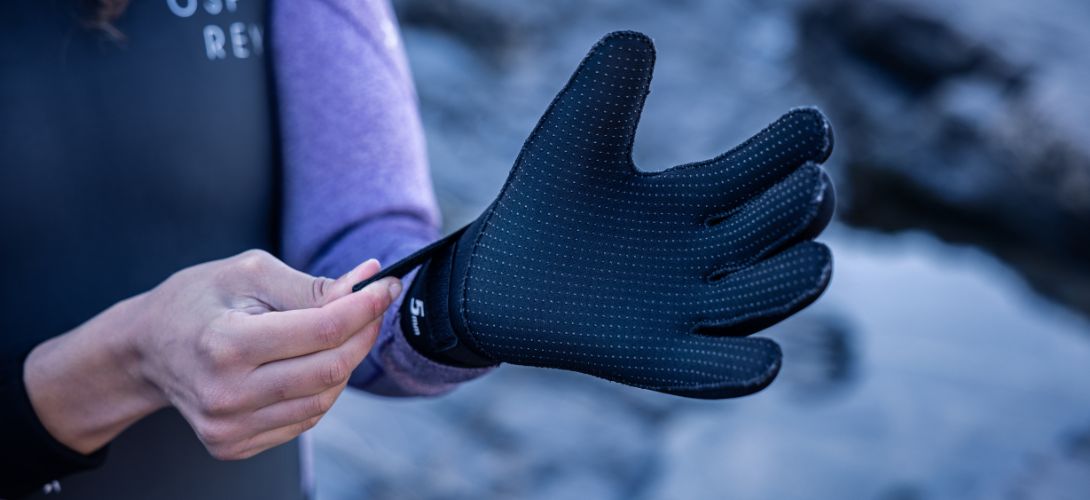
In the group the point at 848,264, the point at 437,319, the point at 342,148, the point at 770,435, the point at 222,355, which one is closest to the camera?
the point at 222,355

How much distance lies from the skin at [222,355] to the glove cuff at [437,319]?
0.19 ft

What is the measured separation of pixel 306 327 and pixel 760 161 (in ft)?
1.03

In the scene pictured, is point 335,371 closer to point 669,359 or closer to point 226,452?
point 226,452

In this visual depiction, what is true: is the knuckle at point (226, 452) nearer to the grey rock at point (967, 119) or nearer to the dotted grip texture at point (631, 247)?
the dotted grip texture at point (631, 247)

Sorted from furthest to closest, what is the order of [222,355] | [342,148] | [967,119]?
[967,119], [342,148], [222,355]

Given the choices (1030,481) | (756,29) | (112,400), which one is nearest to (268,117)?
(112,400)

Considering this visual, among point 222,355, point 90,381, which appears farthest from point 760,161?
point 90,381

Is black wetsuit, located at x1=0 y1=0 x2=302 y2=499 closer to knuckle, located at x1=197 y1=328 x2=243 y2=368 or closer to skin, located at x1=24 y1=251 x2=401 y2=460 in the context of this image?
skin, located at x1=24 y1=251 x2=401 y2=460

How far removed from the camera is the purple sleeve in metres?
0.76

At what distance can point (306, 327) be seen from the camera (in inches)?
21.0

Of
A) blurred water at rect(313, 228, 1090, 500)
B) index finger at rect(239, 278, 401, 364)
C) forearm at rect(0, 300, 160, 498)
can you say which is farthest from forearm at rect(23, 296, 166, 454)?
blurred water at rect(313, 228, 1090, 500)

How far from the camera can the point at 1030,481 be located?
79.0 inches

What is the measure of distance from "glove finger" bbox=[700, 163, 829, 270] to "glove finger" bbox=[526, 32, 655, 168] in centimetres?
8

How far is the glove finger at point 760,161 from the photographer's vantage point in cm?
54
